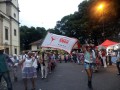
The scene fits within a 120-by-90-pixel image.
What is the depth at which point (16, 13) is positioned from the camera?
52.8 m

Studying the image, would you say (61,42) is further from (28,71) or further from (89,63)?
(28,71)

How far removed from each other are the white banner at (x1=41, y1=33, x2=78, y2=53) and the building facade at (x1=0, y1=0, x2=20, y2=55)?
31704 mm

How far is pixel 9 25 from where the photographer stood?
48.7 meters

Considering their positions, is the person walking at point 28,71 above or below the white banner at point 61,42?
below

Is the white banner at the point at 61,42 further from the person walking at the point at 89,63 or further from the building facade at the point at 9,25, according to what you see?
the building facade at the point at 9,25

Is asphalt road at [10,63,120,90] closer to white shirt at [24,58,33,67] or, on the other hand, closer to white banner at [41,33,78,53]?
white shirt at [24,58,33,67]

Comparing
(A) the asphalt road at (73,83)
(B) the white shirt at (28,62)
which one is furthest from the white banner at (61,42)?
(A) the asphalt road at (73,83)

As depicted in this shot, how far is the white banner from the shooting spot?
1141cm

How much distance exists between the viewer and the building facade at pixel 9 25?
44.6 m

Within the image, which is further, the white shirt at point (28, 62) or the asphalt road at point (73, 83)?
the asphalt road at point (73, 83)

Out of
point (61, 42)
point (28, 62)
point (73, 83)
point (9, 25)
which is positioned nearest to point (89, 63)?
point (61, 42)

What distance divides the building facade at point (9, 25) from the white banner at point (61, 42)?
104 feet

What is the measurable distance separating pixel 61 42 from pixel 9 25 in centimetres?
3797

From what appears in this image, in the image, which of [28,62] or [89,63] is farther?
[89,63]
